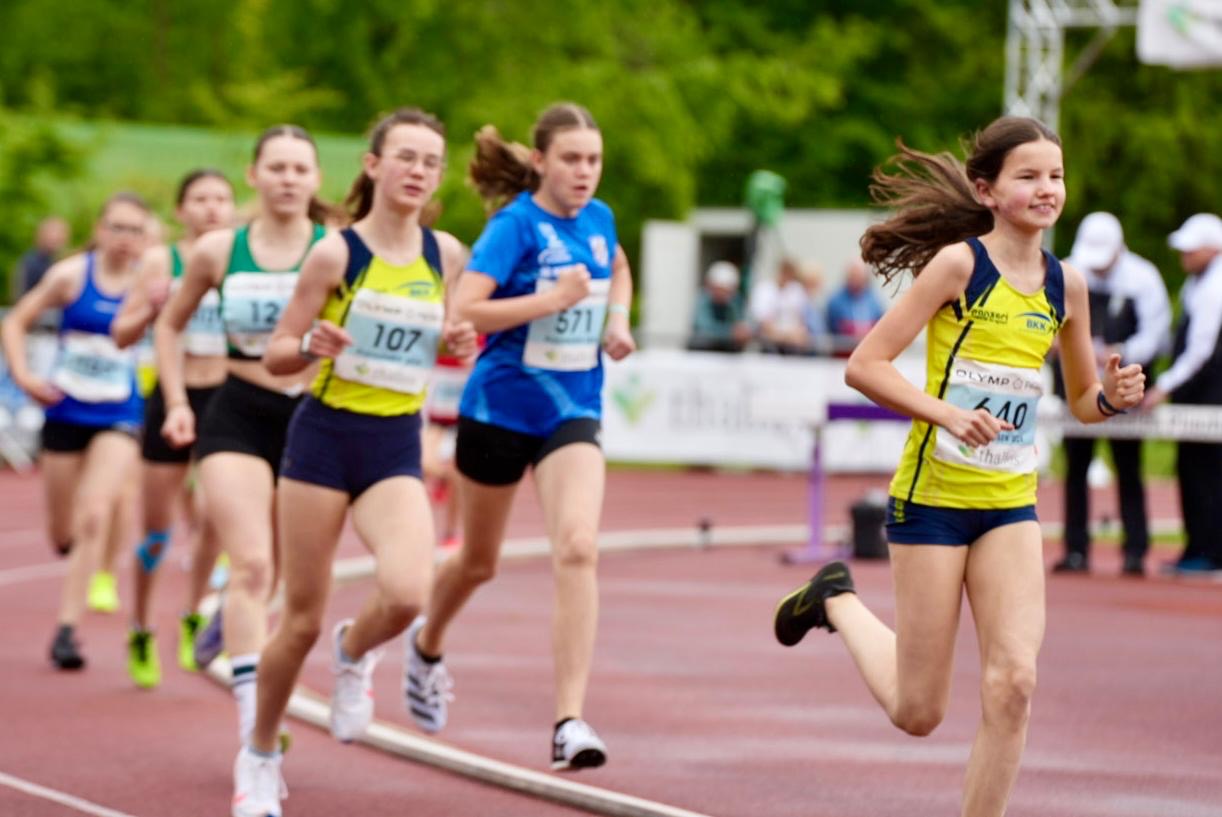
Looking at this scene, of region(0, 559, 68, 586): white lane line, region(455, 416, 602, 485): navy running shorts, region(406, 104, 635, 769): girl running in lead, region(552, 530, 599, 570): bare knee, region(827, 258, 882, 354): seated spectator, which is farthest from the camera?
region(827, 258, 882, 354): seated spectator

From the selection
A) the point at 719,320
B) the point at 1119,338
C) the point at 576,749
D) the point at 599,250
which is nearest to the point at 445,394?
the point at 1119,338

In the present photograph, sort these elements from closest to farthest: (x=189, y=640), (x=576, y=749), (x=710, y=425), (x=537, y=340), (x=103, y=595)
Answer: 1. (x=576, y=749)
2. (x=537, y=340)
3. (x=189, y=640)
4. (x=103, y=595)
5. (x=710, y=425)

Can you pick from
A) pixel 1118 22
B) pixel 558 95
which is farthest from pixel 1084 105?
pixel 1118 22

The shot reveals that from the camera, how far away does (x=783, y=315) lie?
23.9m

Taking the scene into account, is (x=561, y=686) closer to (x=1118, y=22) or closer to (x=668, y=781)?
(x=668, y=781)

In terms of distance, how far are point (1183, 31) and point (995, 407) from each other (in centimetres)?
1706

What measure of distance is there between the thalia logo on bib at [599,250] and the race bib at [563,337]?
0.47ft

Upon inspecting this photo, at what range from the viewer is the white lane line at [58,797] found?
738cm

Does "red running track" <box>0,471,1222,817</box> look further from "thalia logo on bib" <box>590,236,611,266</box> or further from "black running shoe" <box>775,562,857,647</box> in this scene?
"thalia logo on bib" <box>590,236,611,266</box>

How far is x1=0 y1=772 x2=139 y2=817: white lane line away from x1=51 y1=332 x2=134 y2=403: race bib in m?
3.32

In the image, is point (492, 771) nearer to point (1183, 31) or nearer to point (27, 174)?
point (1183, 31)

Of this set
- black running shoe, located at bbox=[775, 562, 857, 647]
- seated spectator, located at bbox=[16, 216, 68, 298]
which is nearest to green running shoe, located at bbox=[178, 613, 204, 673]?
black running shoe, located at bbox=[775, 562, 857, 647]

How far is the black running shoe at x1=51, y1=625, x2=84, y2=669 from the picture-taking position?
34.7 feet

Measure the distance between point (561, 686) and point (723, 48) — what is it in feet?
117
